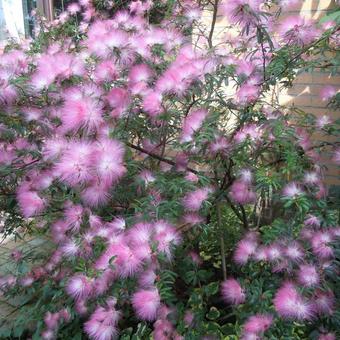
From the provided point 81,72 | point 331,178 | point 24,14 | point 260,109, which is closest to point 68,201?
point 81,72

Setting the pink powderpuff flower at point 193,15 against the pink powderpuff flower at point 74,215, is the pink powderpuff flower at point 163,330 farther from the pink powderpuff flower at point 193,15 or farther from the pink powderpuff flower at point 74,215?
the pink powderpuff flower at point 193,15

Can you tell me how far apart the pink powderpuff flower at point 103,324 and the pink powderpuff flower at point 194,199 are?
594 millimetres

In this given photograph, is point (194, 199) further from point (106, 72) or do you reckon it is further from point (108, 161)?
point (106, 72)

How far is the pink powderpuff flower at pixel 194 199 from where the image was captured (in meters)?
1.98

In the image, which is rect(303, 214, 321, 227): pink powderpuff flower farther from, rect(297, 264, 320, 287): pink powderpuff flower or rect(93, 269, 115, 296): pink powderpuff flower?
rect(93, 269, 115, 296): pink powderpuff flower

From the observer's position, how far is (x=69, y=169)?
5.50ft

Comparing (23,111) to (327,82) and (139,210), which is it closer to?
(139,210)

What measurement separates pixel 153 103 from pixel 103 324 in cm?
106

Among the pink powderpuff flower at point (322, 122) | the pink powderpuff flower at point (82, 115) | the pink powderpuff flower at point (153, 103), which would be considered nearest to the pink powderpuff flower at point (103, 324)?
the pink powderpuff flower at point (82, 115)

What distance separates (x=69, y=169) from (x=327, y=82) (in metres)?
2.89

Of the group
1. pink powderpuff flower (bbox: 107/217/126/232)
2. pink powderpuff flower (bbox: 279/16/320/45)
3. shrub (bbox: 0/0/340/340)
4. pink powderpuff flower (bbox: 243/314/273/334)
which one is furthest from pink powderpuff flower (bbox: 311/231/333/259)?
pink powderpuff flower (bbox: 279/16/320/45)

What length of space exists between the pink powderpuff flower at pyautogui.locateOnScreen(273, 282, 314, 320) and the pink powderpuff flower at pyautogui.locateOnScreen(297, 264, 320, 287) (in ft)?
0.22

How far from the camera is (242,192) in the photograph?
85.7 inches

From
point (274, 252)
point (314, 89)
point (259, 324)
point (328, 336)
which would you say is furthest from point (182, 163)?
point (314, 89)
